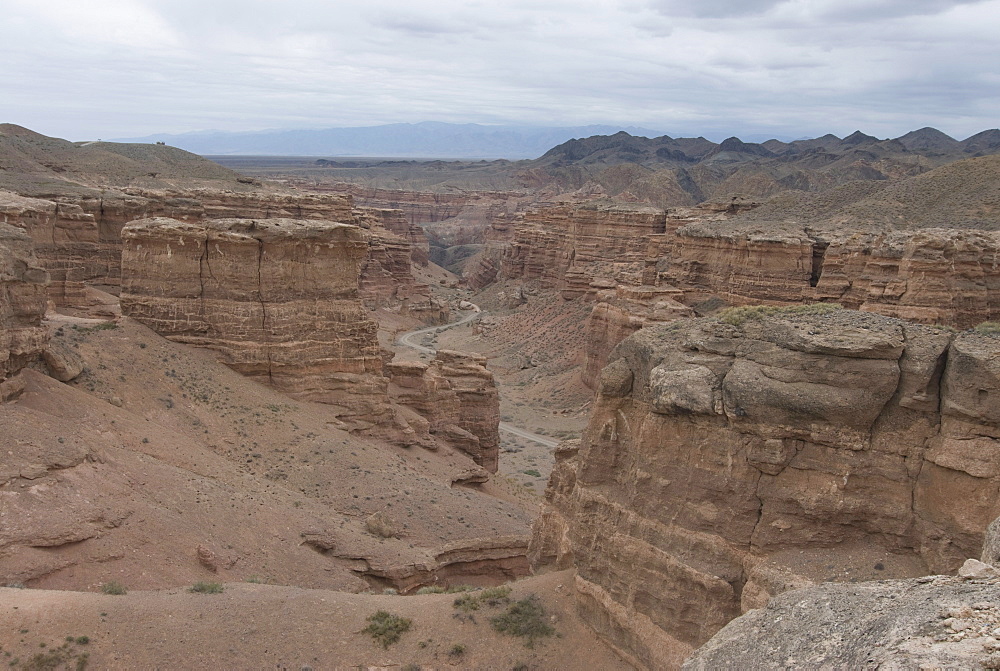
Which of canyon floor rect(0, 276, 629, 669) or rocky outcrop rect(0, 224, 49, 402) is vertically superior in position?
rocky outcrop rect(0, 224, 49, 402)

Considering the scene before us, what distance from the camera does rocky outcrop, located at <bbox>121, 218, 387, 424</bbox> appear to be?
2512 cm

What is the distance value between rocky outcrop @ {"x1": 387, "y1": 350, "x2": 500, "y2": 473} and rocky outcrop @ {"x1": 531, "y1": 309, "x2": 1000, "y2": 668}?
15.7 meters

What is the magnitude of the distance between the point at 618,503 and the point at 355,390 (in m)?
14.4

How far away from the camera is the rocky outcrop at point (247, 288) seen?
25125 millimetres

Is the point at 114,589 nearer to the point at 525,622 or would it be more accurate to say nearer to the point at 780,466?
the point at 525,622

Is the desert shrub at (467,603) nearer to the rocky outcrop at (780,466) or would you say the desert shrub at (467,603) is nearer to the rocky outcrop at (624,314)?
the rocky outcrop at (780,466)

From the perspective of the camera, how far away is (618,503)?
14078 millimetres

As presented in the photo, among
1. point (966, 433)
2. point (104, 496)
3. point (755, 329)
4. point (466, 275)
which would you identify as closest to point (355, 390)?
point (104, 496)

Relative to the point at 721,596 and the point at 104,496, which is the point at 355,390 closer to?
the point at 104,496

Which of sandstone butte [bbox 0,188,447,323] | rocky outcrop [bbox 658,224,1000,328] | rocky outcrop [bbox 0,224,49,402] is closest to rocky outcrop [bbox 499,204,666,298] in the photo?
rocky outcrop [bbox 658,224,1000,328]

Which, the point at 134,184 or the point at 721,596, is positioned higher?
the point at 134,184

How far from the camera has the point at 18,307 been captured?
19.7m

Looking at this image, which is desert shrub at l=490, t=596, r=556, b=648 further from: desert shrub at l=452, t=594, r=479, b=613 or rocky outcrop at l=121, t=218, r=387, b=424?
rocky outcrop at l=121, t=218, r=387, b=424

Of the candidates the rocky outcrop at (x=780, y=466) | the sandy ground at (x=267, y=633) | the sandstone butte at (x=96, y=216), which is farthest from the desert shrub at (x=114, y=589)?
the sandstone butte at (x=96, y=216)
